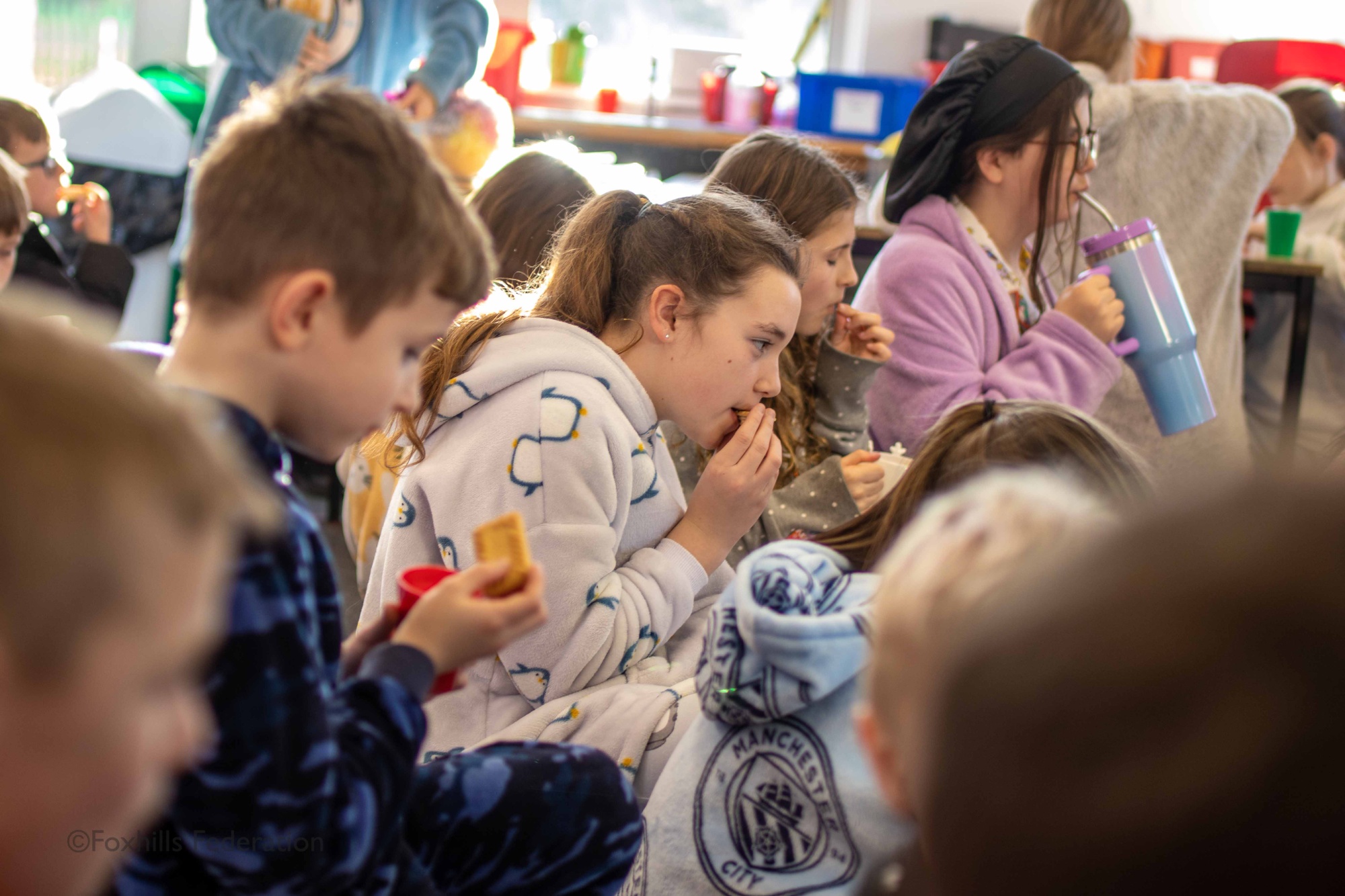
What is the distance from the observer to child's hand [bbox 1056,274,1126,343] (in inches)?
65.6

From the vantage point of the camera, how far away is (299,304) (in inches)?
27.9

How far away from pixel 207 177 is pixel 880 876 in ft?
1.97

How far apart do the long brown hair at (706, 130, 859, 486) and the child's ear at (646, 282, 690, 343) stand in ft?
1.16

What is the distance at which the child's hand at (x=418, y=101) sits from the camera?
2.64 meters

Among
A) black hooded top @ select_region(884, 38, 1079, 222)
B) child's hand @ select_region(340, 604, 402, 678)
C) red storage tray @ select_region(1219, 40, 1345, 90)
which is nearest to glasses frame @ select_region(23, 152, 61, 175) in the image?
black hooded top @ select_region(884, 38, 1079, 222)

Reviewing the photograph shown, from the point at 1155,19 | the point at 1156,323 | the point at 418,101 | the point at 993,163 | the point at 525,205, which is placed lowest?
the point at 1156,323

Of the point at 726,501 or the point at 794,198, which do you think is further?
the point at 794,198

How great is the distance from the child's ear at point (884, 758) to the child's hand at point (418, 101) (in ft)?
7.72

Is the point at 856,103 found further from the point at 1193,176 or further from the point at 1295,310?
the point at 1193,176

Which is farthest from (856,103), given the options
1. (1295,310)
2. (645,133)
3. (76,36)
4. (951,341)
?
(76,36)

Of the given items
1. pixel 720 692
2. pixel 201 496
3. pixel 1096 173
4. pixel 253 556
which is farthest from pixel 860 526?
pixel 1096 173

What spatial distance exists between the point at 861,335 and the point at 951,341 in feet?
0.47

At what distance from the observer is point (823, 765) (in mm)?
834

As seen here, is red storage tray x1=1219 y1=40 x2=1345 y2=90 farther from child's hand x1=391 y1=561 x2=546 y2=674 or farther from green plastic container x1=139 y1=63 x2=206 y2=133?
child's hand x1=391 y1=561 x2=546 y2=674
